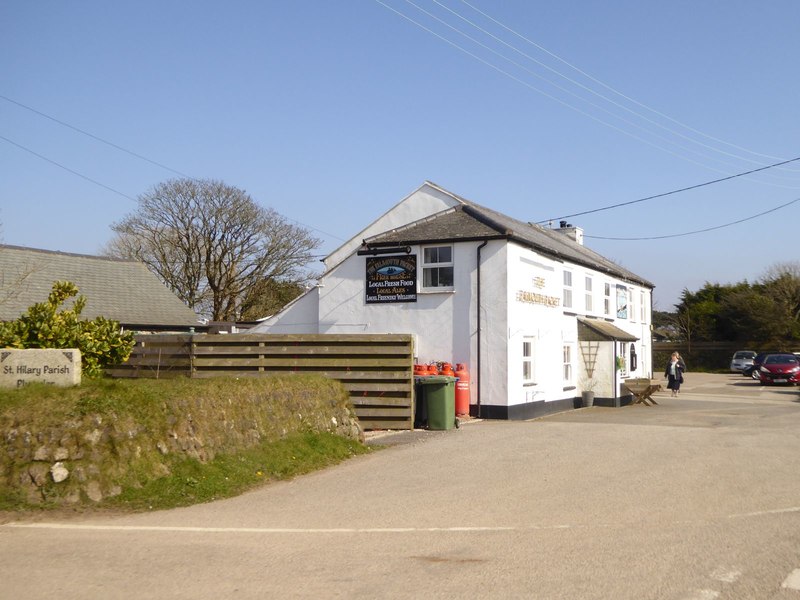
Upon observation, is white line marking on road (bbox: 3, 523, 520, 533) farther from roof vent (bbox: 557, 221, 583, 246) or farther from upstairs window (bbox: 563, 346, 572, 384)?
roof vent (bbox: 557, 221, 583, 246)

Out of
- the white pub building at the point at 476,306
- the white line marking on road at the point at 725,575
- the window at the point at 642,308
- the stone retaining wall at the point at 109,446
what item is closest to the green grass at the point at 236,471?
the stone retaining wall at the point at 109,446

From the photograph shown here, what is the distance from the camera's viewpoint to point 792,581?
6.61 meters

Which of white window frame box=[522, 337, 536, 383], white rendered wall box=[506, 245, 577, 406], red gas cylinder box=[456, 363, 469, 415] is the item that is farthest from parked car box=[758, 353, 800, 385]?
red gas cylinder box=[456, 363, 469, 415]

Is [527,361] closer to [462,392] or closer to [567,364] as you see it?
[462,392]

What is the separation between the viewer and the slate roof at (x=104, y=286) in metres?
34.9

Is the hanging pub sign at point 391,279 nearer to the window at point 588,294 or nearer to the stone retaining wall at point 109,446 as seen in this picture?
the window at point 588,294

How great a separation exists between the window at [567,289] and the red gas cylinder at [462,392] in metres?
6.66

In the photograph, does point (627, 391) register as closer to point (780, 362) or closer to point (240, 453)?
point (780, 362)

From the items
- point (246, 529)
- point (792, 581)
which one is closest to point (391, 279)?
point (246, 529)

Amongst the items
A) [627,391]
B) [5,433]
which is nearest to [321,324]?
[627,391]

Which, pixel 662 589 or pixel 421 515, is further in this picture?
pixel 421 515

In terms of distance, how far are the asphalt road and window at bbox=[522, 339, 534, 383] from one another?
7639mm

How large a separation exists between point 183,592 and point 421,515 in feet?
12.2

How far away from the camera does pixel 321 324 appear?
80.2 feet
